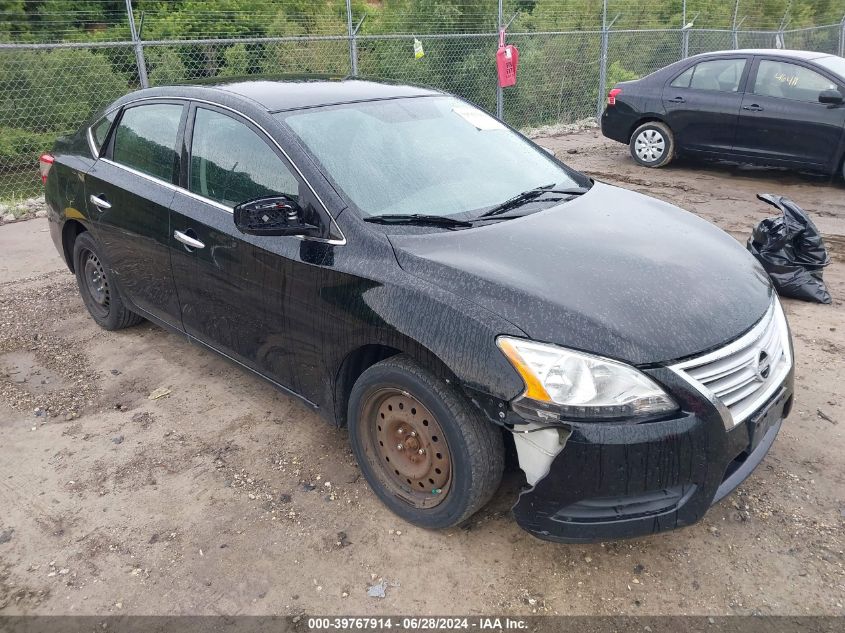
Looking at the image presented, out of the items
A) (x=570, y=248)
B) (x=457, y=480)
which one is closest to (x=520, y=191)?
(x=570, y=248)

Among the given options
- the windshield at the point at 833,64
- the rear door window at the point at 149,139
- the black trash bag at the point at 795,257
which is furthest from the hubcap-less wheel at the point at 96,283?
the windshield at the point at 833,64

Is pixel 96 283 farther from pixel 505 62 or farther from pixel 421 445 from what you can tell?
pixel 505 62

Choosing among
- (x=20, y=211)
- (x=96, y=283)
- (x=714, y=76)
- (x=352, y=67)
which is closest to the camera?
(x=96, y=283)

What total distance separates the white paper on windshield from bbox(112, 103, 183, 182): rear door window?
1492 millimetres

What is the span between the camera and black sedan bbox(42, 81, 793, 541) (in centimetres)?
227

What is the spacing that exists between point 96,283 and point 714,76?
7.76 metres

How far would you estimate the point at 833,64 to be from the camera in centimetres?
805

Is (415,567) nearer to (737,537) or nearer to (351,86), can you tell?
(737,537)

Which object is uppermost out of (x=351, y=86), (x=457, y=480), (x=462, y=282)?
(x=351, y=86)

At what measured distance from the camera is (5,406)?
12.8 ft

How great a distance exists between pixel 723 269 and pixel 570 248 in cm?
65

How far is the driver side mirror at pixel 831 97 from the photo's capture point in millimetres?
7660

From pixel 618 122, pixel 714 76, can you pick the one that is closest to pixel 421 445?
pixel 714 76

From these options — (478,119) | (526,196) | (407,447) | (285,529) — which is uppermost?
(478,119)
